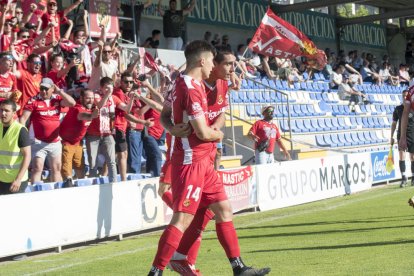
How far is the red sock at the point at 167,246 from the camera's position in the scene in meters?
7.05

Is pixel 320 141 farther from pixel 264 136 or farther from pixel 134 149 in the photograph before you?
pixel 134 149

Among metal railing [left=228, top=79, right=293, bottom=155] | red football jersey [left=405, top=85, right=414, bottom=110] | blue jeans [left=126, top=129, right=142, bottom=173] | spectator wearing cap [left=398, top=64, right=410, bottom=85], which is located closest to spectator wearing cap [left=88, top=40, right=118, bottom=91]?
blue jeans [left=126, top=129, right=142, bottom=173]

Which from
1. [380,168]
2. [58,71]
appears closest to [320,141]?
[380,168]

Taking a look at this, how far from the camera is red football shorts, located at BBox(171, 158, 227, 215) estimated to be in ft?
23.7

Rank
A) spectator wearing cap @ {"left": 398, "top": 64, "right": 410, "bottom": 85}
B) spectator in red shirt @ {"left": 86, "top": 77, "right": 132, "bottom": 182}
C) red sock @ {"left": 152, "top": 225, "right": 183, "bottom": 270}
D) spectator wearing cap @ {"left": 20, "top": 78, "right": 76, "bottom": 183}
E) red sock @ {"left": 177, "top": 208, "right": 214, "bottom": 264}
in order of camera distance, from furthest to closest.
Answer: spectator wearing cap @ {"left": 398, "top": 64, "right": 410, "bottom": 85} → spectator in red shirt @ {"left": 86, "top": 77, "right": 132, "bottom": 182} → spectator wearing cap @ {"left": 20, "top": 78, "right": 76, "bottom": 183} → red sock @ {"left": 177, "top": 208, "right": 214, "bottom": 264} → red sock @ {"left": 152, "top": 225, "right": 183, "bottom": 270}

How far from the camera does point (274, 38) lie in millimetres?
23031

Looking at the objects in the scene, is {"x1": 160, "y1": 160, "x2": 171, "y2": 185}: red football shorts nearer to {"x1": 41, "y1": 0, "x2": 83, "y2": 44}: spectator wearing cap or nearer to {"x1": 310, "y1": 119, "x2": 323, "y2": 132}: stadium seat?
{"x1": 41, "y1": 0, "x2": 83, "y2": 44}: spectator wearing cap

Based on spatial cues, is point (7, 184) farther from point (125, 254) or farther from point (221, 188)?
point (221, 188)

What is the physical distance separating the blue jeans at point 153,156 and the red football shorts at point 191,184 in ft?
26.3

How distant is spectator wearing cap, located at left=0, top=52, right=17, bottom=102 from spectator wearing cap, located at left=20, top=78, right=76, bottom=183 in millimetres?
536

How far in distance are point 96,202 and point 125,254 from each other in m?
1.53

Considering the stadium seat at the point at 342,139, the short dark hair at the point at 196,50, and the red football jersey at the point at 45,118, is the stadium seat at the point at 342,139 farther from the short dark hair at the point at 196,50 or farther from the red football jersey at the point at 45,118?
the short dark hair at the point at 196,50

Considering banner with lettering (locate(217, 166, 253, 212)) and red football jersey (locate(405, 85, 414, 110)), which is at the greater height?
red football jersey (locate(405, 85, 414, 110))

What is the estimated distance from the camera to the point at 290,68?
94.4 feet
